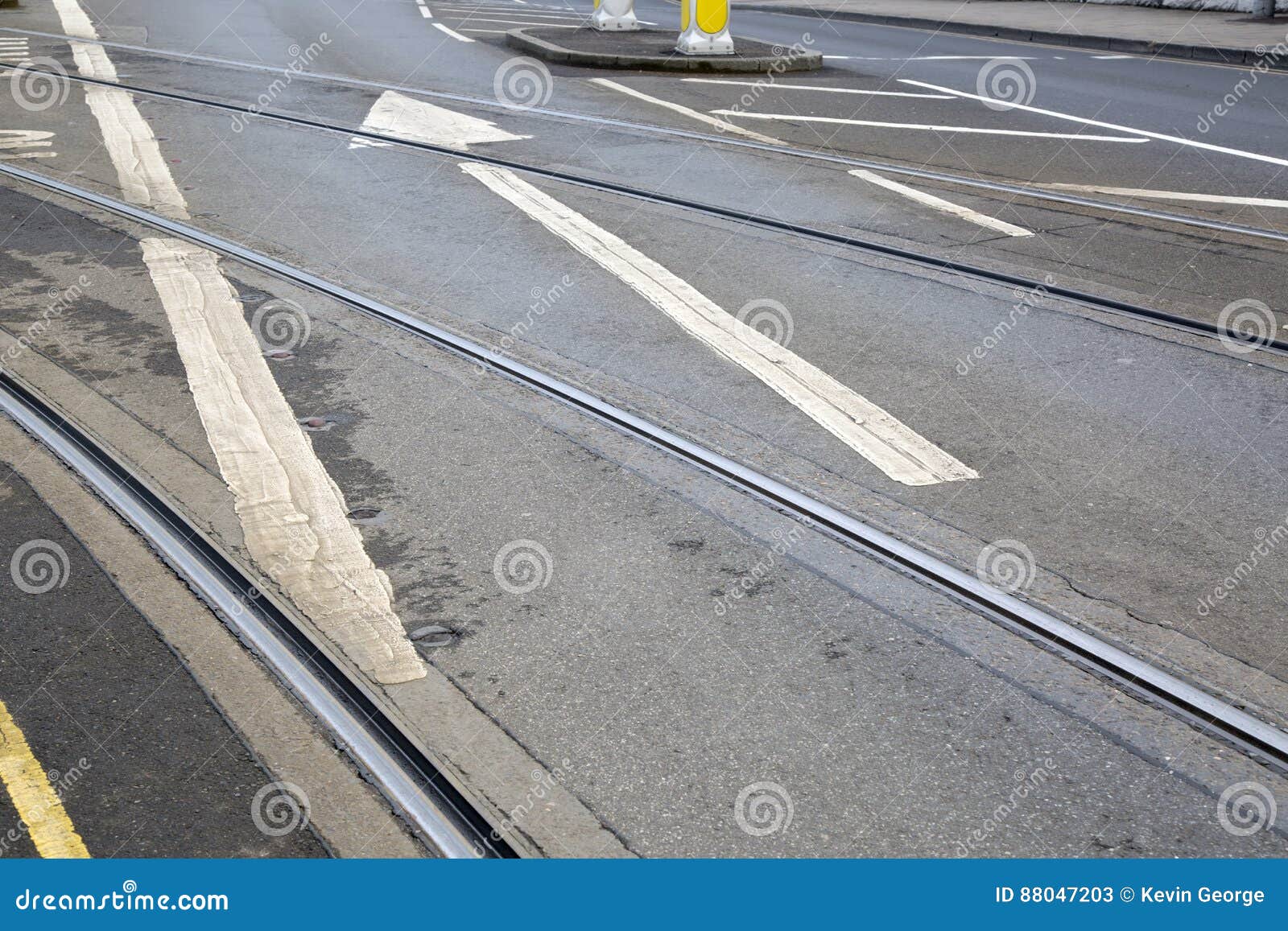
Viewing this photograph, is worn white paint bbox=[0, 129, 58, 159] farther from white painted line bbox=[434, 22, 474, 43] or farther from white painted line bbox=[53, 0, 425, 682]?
white painted line bbox=[434, 22, 474, 43]

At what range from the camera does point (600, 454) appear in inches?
212

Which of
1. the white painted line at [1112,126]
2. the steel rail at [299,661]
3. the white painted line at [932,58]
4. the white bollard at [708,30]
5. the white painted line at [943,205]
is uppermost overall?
the white painted line at [932,58]

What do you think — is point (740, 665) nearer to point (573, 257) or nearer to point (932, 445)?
point (932, 445)

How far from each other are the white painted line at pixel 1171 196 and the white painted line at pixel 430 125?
181 inches

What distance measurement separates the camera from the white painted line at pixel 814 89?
14.5 meters

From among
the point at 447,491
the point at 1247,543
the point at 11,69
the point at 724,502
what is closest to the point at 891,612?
the point at 724,502

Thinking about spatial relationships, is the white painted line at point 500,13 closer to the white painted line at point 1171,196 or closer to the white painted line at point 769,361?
the white painted line at point 1171,196

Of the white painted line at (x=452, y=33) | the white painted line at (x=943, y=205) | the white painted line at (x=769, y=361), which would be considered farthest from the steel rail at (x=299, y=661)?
the white painted line at (x=452, y=33)

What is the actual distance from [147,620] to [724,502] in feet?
6.52

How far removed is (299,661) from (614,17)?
1782 centimetres

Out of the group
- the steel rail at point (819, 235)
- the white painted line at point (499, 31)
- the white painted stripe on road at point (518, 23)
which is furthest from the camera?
the white painted stripe on road at point (518, 23)

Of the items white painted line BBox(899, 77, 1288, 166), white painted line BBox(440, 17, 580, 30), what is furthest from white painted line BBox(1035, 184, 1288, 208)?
white painted line BBox(440, 17, 580, 30)

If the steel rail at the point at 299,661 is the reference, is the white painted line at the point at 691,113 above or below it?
above

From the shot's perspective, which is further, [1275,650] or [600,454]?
[600,454]
